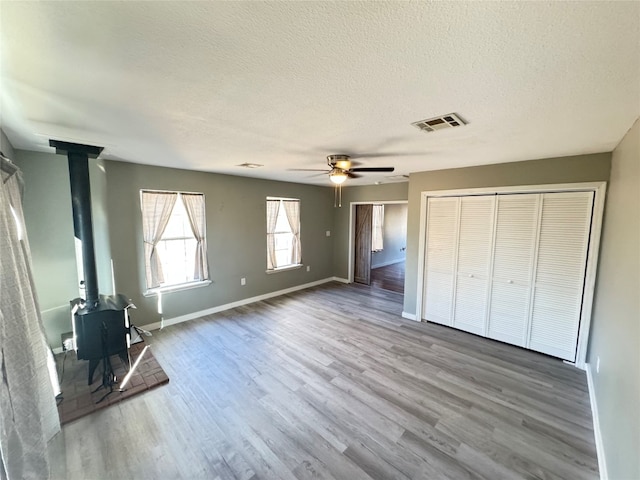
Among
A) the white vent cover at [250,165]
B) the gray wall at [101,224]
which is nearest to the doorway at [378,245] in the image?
the white vent cover at [250,165]

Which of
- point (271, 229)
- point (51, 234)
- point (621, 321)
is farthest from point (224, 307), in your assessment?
point (621, 321)

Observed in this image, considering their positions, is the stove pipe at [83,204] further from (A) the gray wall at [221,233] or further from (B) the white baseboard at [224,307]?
(B) the white baseboard at [224,307]

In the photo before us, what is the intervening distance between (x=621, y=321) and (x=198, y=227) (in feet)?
15.8

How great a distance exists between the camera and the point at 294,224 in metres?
5.75

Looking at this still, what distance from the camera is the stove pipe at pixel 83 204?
2.58m

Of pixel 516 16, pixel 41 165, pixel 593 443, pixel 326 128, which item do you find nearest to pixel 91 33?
pixel 326 128

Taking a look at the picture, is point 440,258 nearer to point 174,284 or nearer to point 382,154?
point 382,154

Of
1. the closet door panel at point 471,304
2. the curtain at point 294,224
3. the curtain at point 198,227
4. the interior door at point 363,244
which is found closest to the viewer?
the closet door panel at point 471,304

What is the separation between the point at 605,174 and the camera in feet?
9.08

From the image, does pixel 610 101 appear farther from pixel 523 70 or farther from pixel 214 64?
pixel 214 64

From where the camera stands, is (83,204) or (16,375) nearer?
(16,375)

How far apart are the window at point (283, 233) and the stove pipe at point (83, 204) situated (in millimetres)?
2857

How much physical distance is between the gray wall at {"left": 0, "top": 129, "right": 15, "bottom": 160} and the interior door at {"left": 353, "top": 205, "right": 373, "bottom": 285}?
550 centimetres

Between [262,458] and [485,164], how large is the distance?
397cm
